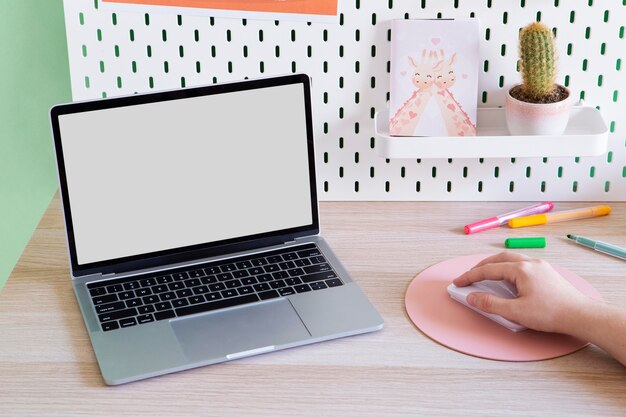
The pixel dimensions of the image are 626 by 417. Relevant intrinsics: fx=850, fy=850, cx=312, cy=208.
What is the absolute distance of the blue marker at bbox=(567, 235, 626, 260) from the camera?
116 cm

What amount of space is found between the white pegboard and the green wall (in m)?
0.14

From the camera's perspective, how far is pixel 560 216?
4.12 feet

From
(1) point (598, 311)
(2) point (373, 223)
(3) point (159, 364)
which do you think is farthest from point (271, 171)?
(1) point (598, 311)

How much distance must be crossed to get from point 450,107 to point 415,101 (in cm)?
5

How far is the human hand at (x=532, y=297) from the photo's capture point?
0.97 metres

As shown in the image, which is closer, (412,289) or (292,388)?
(292,388)

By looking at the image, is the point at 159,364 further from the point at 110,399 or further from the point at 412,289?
the point at 412,289

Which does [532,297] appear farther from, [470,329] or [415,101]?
[415,101]

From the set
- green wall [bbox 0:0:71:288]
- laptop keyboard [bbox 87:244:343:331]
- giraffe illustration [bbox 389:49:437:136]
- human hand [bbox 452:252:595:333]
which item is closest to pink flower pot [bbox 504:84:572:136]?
giraffe illustration [bbox 389:49:437:136]

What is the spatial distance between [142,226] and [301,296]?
0.23m

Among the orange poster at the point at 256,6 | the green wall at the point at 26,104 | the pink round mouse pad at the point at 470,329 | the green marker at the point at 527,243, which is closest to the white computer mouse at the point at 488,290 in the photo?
the pink round mouse pad at the point at 470,329

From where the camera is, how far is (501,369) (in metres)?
A: 0.94

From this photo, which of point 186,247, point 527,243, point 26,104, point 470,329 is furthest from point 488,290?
point 26,104

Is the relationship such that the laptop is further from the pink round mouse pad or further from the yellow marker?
the yellow marker
